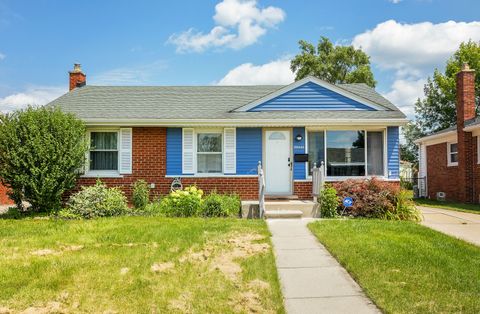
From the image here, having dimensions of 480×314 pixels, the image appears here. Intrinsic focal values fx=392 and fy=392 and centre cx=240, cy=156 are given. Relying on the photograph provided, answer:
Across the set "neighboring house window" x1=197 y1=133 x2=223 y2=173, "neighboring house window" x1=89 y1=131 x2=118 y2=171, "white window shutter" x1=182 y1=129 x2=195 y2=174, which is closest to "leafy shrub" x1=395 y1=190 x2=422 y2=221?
"neighboring house window" x1=197 y1=133 x2=223 y2=173

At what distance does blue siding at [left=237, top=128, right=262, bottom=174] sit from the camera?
41.7ft

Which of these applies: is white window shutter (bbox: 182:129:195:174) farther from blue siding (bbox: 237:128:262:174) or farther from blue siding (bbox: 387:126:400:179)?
blue siding (bbox: 387:126:400:179)

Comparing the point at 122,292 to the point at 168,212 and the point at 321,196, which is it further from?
the point at 321,196

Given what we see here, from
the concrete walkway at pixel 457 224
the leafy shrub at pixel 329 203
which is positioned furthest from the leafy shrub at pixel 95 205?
the concrete walkway at pixel 457 224

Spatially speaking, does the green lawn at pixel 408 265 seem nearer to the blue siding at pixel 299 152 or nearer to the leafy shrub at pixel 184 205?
the leafy shrub at pixel 184 205

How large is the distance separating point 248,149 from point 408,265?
25.1 feet

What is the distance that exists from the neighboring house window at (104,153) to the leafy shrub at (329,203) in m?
6.73

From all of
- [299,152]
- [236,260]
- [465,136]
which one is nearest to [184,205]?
[299,152]

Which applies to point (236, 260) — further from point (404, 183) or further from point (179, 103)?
point (404, 183)

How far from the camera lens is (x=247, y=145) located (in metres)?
12.8

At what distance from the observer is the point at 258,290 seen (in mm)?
4770

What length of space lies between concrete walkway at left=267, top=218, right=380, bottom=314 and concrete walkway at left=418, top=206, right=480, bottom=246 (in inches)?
134

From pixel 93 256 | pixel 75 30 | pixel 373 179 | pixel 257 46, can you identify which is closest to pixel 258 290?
pixel 93 256

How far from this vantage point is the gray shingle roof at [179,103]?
41.9 ft
